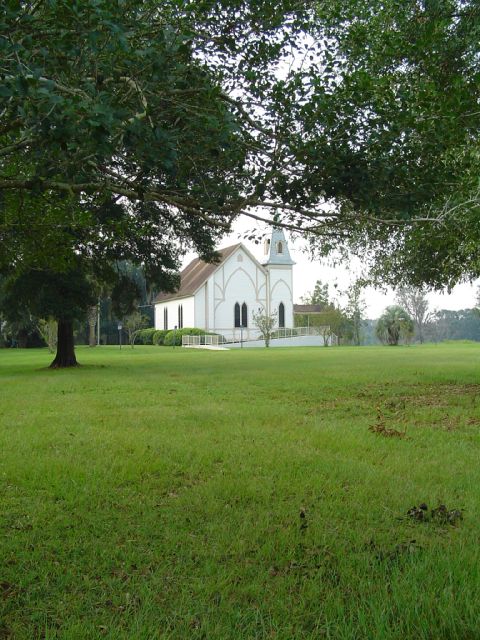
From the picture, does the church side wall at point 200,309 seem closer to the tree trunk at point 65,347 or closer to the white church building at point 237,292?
the white church building at point 237,292

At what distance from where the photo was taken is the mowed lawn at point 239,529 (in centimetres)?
292

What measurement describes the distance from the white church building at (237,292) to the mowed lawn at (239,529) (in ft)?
141

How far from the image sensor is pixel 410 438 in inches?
289

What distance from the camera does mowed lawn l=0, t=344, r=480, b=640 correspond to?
292cm

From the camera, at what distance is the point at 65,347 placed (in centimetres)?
2362

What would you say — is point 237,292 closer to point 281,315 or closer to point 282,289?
point 282,289

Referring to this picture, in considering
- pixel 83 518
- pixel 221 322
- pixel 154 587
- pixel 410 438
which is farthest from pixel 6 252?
pixel 221 322

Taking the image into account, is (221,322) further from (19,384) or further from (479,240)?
(479,240)

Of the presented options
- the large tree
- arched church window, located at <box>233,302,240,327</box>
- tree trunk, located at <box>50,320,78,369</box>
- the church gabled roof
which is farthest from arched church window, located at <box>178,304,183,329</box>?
the large tree

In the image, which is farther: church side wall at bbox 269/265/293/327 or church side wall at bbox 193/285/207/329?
church side wall at bbox 269/265/293/327

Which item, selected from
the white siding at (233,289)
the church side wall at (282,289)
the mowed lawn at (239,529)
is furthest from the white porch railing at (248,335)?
the mowed lawn at (239,529)

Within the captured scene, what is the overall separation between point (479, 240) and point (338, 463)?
5859 millimetres

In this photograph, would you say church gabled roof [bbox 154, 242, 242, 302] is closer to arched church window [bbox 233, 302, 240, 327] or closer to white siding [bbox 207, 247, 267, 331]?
white siding [bbox 207, 247, 267, 331]

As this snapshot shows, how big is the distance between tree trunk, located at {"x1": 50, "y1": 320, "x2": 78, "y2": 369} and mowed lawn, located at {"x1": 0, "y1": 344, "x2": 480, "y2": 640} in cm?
1481
